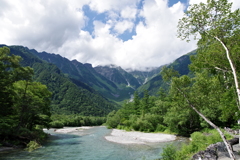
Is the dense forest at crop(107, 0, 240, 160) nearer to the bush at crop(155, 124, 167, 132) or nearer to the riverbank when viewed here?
the riverbank

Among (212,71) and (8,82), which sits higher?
(8,82)

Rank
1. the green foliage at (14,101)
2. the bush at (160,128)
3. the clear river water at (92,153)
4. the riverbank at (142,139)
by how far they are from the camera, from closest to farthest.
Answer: the clear river water at (92,153) < the green foliage at (14,101) < the riverbank at (142,139) < the bush at (160,128)

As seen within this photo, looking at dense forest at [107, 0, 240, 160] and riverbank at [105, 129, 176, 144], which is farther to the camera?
riverbank at [105, 129, 176, 144]

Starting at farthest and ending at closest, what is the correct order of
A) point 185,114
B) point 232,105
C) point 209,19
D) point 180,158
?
point 185,114 < point 180,158 < point 209,19 < point 232,105

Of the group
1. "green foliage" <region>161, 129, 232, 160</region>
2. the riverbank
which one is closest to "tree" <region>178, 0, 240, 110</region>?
"green foliage" <region>161, 129, 232, 160</region>

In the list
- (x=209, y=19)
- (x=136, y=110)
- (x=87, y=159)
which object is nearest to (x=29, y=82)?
(x=87, y=159)

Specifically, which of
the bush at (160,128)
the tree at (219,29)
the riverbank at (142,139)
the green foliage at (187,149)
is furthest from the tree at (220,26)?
the bush at (160,128)

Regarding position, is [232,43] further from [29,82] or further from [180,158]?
[29,82]

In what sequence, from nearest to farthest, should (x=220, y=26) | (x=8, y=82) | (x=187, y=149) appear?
(x=220, y=26) < (x=187, y=149) < (x=8, y=82)

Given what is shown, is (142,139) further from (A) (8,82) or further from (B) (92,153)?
(A) (8,82)

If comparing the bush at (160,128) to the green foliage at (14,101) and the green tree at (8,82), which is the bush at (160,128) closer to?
the green foliage at (14,101)

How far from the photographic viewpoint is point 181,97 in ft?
45.6

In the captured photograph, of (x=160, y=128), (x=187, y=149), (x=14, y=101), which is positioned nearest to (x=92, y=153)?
(x=187, y=149)

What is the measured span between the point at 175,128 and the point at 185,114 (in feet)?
16.4
